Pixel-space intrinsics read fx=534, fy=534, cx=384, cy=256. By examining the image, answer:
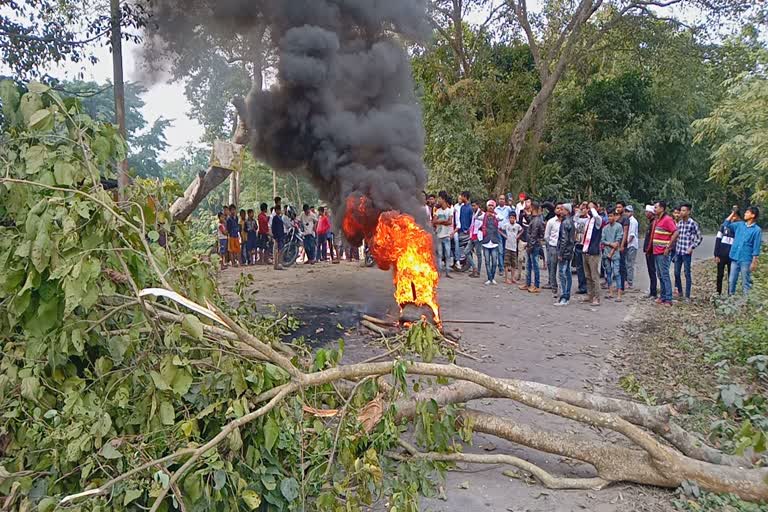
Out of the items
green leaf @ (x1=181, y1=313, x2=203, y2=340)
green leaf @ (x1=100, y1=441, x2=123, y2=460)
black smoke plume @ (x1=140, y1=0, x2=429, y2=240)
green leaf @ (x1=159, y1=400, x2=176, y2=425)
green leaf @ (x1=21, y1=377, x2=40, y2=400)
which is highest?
black smoke plume @ (x1=140, y1=0, x2=429, y2=240)

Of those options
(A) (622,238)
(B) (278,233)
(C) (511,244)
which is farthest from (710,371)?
(B) (278,233)

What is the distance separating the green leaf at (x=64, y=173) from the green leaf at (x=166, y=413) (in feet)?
4.36

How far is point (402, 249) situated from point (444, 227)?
454cm

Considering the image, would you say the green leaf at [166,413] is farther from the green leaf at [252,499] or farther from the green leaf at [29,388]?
the green leaf at [29,388]

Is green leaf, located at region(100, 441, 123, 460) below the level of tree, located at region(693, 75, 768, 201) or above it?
below

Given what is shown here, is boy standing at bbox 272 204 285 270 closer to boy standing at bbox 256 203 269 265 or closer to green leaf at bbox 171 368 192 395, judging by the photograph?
boy standing at bbox 256 203 269 265

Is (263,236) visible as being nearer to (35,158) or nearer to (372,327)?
(372,327)

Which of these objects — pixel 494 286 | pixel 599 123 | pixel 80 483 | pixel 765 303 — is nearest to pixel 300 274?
pixel 494 286

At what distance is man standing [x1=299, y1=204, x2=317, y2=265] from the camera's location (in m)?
13.8

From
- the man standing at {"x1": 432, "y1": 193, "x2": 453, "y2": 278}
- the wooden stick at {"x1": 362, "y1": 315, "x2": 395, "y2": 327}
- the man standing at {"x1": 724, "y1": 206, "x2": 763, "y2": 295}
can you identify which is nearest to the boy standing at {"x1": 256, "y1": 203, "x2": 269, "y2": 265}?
the man standing at {"x1": 432, "y1": 193, "x2": 453, "y2": 278}

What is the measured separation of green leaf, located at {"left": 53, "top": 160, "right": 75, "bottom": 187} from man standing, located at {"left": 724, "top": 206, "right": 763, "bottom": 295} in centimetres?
891

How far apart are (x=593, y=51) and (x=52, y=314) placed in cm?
1805

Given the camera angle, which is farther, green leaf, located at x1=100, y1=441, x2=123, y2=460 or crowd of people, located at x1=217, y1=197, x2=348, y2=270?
crowd of people, located at x1=217, y1=197, x2=348, y2=270

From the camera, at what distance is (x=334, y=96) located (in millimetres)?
8625
